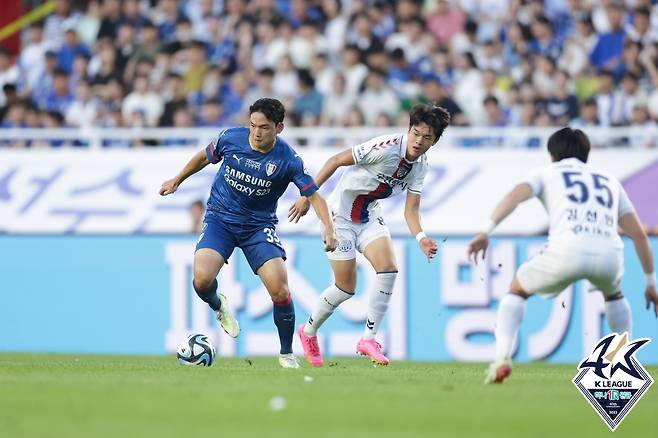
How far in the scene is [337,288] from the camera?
14.0 metres

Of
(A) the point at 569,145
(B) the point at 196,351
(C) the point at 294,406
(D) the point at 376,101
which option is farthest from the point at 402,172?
(D) the point at 376,101

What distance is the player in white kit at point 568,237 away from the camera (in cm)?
1014

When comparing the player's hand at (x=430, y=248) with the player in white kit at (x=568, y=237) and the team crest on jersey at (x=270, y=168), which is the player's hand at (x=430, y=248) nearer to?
the team crest on jersey at (x=270, y=168)

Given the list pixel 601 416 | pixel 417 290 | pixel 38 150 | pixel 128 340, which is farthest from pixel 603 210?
pixel 38 150

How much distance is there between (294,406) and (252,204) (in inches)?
168

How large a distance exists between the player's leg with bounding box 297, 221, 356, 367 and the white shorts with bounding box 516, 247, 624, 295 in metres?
3.77

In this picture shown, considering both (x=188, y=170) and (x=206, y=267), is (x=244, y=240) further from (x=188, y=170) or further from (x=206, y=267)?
(x=188, y=170)

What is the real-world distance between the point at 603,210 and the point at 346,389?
232 cm

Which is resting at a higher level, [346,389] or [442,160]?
[442,160]

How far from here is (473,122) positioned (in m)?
20.8

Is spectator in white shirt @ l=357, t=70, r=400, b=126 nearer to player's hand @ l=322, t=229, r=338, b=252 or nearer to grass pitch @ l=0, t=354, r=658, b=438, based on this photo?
player's hand @ l=322, t=229, r=338, b=252

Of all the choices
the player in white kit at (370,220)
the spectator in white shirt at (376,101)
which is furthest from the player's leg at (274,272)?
the spectator in white shirt at (376,101)

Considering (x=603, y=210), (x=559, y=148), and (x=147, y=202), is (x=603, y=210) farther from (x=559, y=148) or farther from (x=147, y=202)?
(x=147, y=202)

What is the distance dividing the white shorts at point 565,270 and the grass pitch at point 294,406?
0.80 meters
